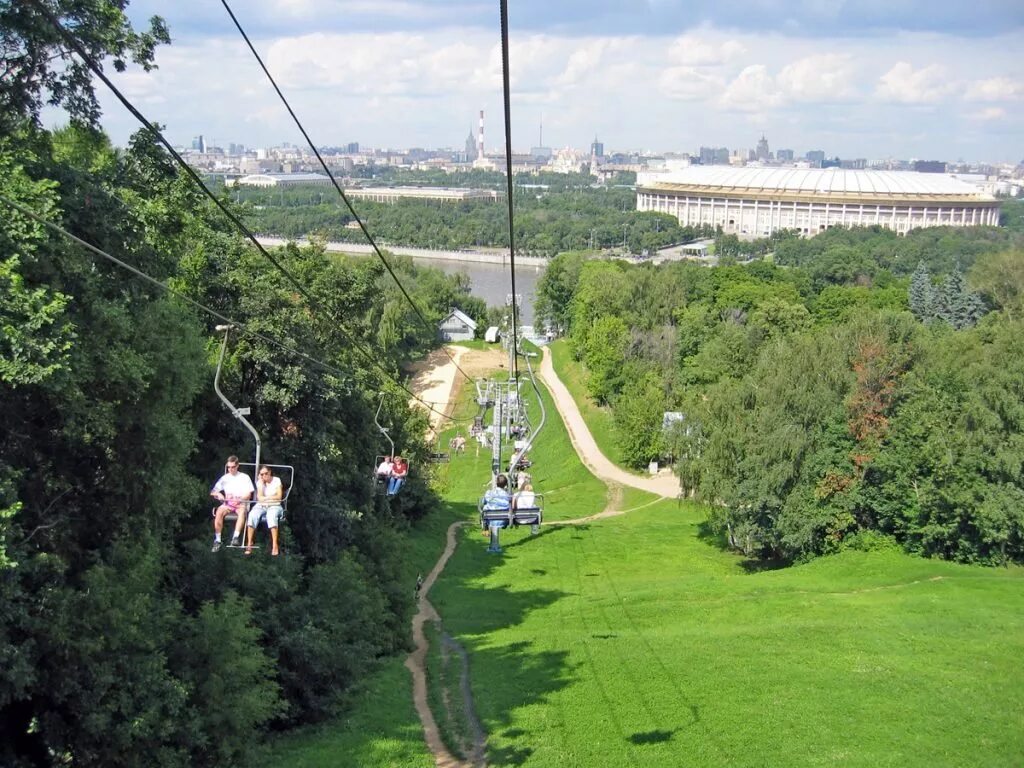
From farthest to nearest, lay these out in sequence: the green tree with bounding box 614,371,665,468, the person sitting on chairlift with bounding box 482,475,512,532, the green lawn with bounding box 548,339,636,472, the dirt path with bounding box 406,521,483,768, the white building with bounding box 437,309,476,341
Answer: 1. the white building with bounding box 437,309,476,341
2. the green lawn with bounding box 548,339,636,472
3. the green tree with bounding box 614,371,665,468
4. the person sitting on chairlift with bounding box 482,475,512,532
5. the dirt path with bounding box 406,521,483,768

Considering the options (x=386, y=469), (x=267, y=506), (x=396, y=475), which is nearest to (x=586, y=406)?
(x=396, y=475)

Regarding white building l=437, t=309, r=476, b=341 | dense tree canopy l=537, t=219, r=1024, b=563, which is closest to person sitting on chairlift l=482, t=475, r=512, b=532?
dense tree canopy l=537, t=219, r=1024, b=563

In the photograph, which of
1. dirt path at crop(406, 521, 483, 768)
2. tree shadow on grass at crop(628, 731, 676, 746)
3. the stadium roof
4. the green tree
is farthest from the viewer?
the stadium roof

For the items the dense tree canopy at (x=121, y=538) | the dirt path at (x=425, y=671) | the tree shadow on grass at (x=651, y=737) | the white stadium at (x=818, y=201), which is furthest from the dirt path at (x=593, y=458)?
the white stadium at (x=818, y=201)

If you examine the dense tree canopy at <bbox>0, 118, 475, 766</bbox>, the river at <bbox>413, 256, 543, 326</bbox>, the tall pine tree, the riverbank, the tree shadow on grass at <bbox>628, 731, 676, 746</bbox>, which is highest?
the dense tree canopy at <bbox>0, 118, 475, 766</bbox>

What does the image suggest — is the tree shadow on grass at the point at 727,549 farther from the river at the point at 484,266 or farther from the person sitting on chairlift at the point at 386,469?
the river at the point at 484,266

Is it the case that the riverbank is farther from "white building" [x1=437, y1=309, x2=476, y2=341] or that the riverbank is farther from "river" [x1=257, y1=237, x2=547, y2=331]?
"white building" [x1=437, y1=309, x2=476, y2=341]

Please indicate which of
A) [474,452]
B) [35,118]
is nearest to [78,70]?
[35,118]

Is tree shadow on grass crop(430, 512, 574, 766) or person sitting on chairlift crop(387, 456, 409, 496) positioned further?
person sitting on chairlift crop(387, 456, 409, 496)
